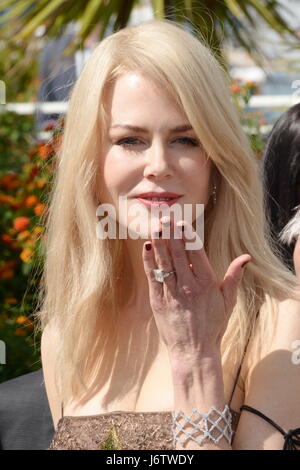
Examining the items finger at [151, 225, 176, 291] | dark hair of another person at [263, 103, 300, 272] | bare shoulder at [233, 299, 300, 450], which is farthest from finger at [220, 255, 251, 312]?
dark hair of another person at [263, 103, 300, 272]

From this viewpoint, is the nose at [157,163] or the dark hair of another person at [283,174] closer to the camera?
the nose at [157,163]

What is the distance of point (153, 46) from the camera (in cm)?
242

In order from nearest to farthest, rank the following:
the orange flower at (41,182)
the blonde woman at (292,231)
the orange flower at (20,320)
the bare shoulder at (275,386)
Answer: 1. the bare shoulder at (275,386)
2. the blonde woman at (292,231)
3. the orange flower at (20,320)
4. the orange flower at (41,182)

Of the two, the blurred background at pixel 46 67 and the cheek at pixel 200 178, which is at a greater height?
the cheek at pixel 200 178

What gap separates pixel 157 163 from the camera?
2281mm

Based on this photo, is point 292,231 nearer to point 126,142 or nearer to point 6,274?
point 126,142

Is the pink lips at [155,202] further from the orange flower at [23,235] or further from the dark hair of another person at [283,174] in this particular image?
the orange flower at [23,235]

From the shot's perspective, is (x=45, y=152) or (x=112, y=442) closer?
(x=112, y=442)

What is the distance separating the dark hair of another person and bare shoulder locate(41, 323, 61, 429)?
842 mm

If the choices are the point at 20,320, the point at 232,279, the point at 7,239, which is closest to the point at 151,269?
the point at 232,279

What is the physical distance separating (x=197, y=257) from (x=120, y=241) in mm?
654

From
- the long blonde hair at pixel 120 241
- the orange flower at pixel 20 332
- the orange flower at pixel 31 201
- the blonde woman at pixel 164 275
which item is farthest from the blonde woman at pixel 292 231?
the orange flower at pixel 31 201

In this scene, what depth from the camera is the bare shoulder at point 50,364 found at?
8.96 feet

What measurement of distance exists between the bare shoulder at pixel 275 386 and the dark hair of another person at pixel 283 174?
2.54ft
